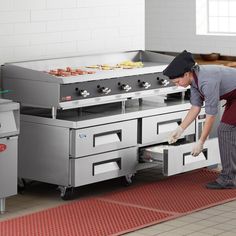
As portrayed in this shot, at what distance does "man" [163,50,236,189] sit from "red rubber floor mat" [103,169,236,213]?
0.19m

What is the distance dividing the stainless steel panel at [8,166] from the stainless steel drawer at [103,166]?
1.89ft

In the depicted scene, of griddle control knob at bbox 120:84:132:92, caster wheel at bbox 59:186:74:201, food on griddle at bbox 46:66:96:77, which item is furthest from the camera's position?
griddle control knob at bbox 120:84:132:92

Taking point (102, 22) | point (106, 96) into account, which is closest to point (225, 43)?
point (102, 22)

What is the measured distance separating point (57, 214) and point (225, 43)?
5.12 m

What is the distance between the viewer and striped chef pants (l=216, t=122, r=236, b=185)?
7.65 metres

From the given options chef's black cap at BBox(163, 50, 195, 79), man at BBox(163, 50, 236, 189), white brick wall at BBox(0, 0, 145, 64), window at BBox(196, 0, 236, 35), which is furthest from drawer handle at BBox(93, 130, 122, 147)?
window at BBox(196, 0, 236, 35)

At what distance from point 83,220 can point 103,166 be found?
911mm

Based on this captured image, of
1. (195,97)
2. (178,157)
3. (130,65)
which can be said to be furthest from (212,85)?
(130,65)

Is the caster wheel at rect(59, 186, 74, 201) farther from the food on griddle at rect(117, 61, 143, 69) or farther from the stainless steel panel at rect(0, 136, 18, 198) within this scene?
the food on griddle at rect(117, 61, 143, 69)

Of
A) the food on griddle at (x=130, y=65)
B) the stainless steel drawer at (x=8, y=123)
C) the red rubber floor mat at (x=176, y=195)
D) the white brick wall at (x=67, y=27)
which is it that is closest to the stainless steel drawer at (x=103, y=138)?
the red rubber floor mat at (x=176, y=195)

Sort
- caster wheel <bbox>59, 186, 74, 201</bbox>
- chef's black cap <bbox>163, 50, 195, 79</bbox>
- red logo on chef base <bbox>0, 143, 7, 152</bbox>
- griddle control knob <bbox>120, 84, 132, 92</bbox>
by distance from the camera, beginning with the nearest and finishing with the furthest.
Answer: red logo on chef base <bbox>0, 143, 7, 152</bbox>, chef's black cap <bbox>163, 50, 195, 79</bbox>, caster wheel <bbox>59, 186, 74, 201</bbox>, griddle control knob <bbox>120, 84, 132, 92</bbox>

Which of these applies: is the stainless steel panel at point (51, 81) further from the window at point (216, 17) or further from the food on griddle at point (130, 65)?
the window at point (216, 17)

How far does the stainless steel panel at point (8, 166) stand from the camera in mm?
6793

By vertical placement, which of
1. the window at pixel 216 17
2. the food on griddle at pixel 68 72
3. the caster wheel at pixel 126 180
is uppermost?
the window at pixel 216 17
